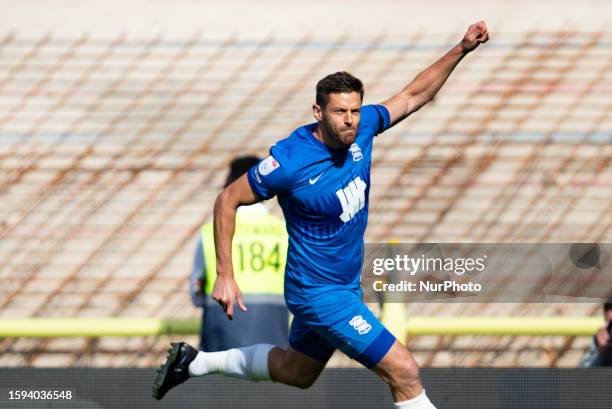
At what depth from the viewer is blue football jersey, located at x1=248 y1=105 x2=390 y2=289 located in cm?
451

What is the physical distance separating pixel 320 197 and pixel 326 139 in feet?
0.75

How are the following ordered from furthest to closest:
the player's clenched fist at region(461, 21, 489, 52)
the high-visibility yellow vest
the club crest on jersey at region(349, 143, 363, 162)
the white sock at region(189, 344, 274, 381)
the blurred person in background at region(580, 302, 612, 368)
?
1. the blurred person in background at region(580, 302, 612, 368)
2. the high-visibility yellow vest
3. the white sock at region(189, 344, 274, 381)
4. the player's clenched fist at region(461, 21, 489, 52)
5. the club crest on jersey at region(349, 143, 363, 162)

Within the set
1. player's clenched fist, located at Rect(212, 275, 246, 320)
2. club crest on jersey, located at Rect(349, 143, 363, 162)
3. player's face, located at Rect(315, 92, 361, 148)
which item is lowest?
player's clenched fist, located at Rect(212, 275, 246, 320)

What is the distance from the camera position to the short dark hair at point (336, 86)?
4.45 m

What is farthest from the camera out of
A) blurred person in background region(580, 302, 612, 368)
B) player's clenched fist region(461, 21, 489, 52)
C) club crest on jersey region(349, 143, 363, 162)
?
blurred person in background region(580, 302, 612, 368)

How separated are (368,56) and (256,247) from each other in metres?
3.61

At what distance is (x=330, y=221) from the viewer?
463 cm

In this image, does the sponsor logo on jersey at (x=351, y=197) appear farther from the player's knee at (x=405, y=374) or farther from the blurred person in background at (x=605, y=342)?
the blurred person in background at (x=605, y=342)

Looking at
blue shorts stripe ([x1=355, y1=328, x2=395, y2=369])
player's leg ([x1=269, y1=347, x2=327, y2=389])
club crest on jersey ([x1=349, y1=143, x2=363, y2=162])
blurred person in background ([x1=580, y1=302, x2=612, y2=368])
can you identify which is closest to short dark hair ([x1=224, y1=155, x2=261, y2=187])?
player's leg ([x1=269, y1=347, x2=327, y2=389])

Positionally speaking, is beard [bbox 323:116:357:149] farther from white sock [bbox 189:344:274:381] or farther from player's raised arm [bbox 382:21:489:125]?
white sock [bbox 189:344:274:381]

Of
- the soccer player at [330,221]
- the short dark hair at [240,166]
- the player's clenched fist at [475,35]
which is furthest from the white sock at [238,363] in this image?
the player's clenched fist at [475,35]

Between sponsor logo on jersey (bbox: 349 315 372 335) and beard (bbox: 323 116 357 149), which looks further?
sponsor logo on jersey (bbox: 349 315 372 335)

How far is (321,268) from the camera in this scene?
15.3 ft

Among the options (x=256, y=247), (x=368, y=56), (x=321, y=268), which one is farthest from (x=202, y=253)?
(x=368, y=56)
